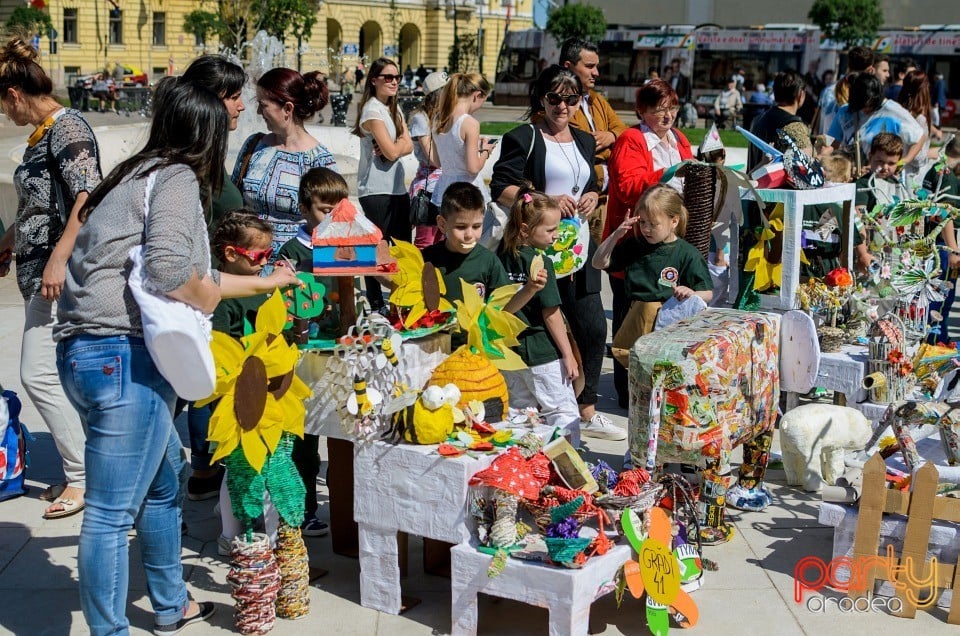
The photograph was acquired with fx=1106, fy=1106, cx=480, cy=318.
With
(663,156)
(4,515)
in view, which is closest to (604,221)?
(663,156)

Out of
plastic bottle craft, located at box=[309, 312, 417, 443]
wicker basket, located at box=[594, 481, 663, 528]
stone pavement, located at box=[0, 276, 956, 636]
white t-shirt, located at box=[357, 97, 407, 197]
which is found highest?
white t-shirt, located at box=[357, 97, 407, 197]

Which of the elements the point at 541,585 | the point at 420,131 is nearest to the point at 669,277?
the point at 541,585

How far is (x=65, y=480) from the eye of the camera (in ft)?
16.1

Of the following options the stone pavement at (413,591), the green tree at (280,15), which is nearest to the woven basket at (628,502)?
the stone pavement at (413,591)

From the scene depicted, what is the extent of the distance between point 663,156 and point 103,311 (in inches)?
138

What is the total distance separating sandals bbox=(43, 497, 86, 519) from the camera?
14.7ft

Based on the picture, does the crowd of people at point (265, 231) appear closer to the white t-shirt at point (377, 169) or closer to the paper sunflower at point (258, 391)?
the white t-shirt at point (377, 169)

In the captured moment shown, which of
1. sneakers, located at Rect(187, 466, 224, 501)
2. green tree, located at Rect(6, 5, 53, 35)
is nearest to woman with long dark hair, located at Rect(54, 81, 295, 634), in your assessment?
sneakers, located at Rect(187, 466, 224, 501)

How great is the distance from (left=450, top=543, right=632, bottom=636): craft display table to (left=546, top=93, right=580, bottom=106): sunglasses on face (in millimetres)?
2664

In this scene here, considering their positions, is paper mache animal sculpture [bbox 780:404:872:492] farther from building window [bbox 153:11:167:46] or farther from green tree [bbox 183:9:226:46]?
building window [bbox 153:11:167:46]

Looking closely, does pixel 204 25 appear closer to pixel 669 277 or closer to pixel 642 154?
pixel 642 154

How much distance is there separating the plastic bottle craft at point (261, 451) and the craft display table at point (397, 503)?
0.21 meters

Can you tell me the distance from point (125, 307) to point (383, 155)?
3302mm

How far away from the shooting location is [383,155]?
20.5 feet
